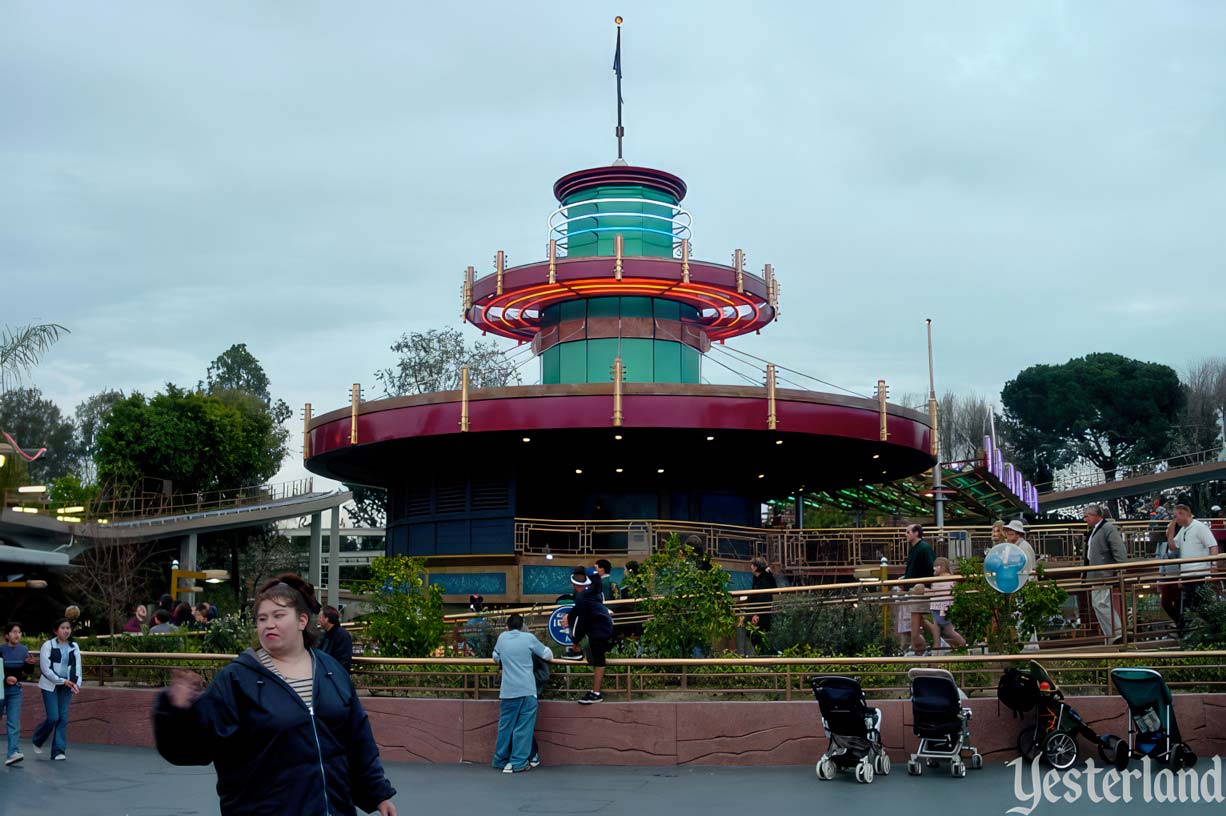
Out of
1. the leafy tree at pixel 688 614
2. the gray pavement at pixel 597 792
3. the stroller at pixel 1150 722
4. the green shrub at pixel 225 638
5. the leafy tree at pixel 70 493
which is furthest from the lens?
the leafy tree at pixel 70 493

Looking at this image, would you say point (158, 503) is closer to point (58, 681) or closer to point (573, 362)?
point (573, 362)

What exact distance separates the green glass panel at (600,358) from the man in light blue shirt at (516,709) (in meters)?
21.8

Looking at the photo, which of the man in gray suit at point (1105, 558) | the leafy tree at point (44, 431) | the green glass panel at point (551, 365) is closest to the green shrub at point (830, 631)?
the man in gray suit at point (1105, 558)

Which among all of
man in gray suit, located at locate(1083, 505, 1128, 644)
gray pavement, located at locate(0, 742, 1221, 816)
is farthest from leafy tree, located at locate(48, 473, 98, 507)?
man in gray suit, located at locate(1083, 505, 1128, 644)

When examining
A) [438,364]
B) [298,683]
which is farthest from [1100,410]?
[298,683]

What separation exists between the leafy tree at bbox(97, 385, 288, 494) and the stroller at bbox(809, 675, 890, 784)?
44.8 m

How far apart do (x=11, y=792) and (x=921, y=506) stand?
42.2 meters

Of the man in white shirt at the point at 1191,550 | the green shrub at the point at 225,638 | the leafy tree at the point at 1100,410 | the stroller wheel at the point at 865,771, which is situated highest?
the leafy tree at the point at 1100,410

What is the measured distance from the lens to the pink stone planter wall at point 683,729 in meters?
12.1

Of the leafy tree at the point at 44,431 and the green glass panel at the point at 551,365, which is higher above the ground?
the leafy tree at the point at 44,431

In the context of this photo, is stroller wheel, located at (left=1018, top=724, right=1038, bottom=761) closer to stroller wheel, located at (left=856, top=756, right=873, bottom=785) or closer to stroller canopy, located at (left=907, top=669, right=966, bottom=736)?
stroller canopy, located at (left=907, top=669, right=966, bottom=736)

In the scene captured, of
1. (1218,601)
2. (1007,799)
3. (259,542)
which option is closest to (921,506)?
(259,542)

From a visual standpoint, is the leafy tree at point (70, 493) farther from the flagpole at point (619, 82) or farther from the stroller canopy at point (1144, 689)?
the stroller canopy at point (1144, 689)

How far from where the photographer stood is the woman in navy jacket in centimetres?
464
